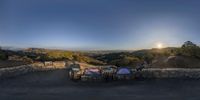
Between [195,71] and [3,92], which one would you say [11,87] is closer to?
[3,92]

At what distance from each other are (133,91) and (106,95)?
221 cm

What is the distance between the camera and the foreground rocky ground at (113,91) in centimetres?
2095

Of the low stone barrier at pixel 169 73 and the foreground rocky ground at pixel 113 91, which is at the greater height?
the low stone barrier at pixel 169 73

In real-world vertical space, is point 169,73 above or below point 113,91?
above

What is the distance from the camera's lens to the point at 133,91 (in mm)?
23156

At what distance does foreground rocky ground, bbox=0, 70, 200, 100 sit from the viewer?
68.7ft

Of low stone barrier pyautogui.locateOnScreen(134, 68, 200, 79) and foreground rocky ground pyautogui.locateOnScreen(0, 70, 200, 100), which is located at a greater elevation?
low stone barrier pyautogui.locateOnScreen(134, 68, 200, 79)

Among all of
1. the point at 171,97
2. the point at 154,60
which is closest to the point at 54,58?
the point at 154,60

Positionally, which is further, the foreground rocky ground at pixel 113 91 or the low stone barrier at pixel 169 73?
the low stone barrier at pixel 169 73

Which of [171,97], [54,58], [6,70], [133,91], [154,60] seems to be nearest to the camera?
[171,97]

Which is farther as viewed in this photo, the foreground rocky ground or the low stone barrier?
the low stone barrier

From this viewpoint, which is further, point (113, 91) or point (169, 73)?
point (169, 73)

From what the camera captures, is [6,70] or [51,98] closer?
[51,98]

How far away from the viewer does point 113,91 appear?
23453mm
